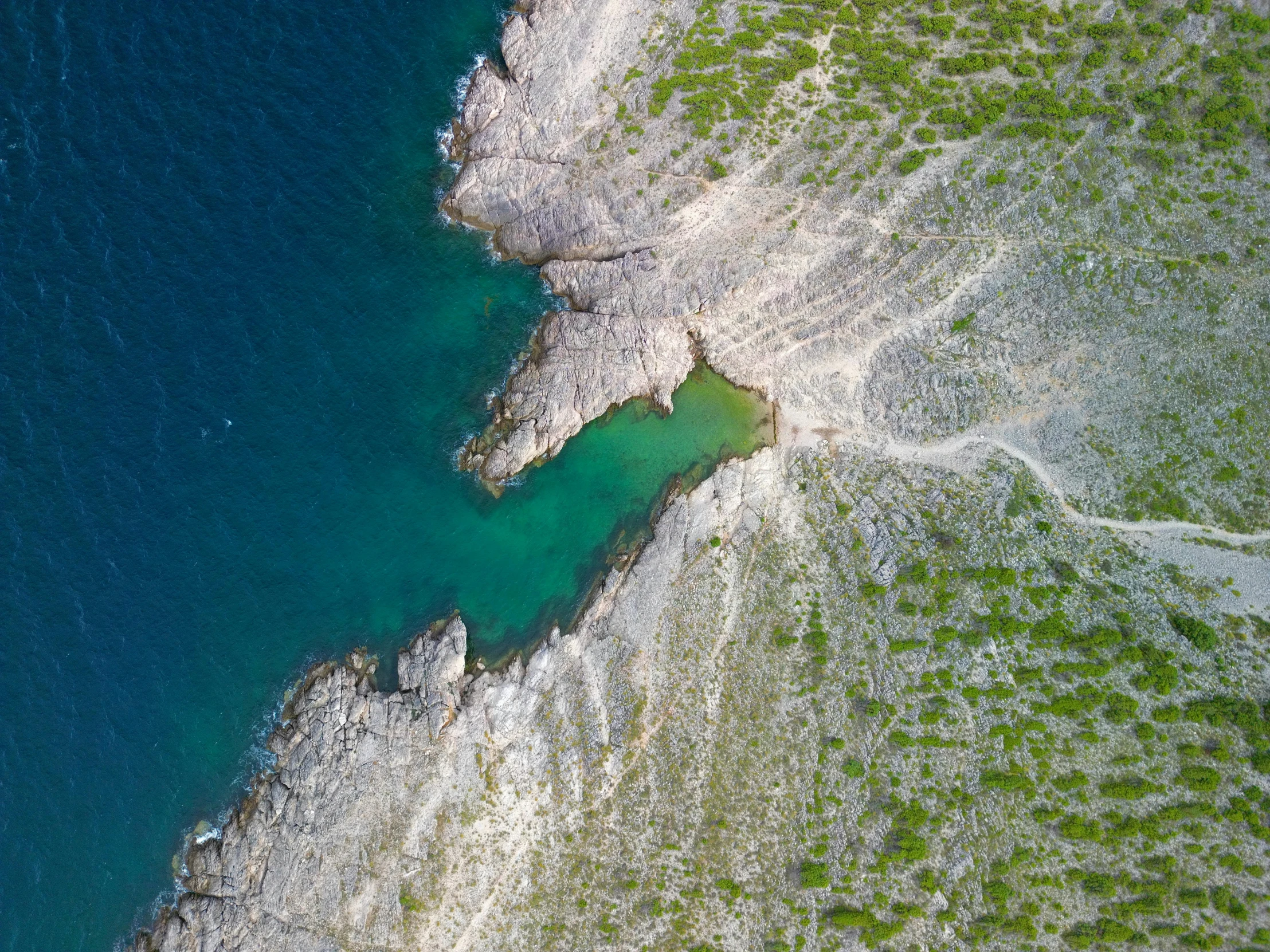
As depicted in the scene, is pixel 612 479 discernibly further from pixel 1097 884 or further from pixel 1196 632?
pixel 1097 884

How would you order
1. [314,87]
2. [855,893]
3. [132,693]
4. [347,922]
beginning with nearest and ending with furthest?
[855,893], [347,922], [132,693], [314,87]

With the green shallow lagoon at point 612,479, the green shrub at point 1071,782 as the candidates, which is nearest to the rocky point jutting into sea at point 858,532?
the green shrub at point 1071,782

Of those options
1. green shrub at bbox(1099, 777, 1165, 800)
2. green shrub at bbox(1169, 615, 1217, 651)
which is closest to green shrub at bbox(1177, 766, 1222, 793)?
green shrub at bbox(1099, 777, 1165, 800)

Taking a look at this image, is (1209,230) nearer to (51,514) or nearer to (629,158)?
(629,158)

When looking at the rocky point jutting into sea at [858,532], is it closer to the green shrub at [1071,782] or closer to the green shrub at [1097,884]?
the green shrub at [1097,884]

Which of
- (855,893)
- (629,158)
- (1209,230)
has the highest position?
(629,158)

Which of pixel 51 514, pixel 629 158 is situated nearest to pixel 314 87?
pixel 629 158
